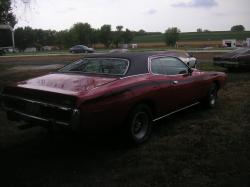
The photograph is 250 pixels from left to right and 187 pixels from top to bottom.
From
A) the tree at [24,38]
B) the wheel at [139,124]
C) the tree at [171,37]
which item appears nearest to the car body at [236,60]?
the wheel at [139,124]

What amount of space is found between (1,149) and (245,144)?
3680mm

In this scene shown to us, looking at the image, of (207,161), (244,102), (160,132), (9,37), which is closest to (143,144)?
(160,132)

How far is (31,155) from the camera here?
4914 millimetres

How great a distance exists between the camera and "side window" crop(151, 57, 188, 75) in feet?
19.4

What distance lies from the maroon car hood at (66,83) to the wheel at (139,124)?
62 centimetres

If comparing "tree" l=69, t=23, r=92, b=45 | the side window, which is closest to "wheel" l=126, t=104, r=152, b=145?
the side window

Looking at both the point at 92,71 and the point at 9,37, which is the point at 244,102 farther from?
the point at 9,37

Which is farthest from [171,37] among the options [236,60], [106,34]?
[236,60]

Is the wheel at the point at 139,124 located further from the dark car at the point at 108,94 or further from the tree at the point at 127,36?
the tree at the point at 127,36

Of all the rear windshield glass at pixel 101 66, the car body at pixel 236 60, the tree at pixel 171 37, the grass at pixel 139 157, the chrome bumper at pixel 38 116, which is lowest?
the grass at pixel 139 157

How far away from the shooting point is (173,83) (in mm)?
6035

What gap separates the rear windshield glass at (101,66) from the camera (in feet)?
18.0

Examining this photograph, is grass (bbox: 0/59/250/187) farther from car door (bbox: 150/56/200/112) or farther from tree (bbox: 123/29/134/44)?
tree (bbox: 123/29/134/44)

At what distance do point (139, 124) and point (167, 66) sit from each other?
53.5 inches
